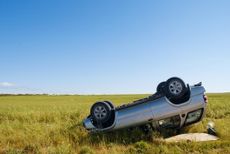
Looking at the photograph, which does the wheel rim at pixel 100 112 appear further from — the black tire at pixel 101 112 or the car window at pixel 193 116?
the car window at pixel 193 116

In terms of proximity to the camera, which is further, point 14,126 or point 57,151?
point 14,126

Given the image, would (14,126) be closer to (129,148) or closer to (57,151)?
(57,151)

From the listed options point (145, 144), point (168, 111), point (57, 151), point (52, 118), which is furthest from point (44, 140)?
point (52, 118)

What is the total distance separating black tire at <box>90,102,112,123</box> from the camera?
7.95 metres

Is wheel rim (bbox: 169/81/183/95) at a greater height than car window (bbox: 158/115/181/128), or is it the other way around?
wheel rim (bbox: 169/81/183/95)

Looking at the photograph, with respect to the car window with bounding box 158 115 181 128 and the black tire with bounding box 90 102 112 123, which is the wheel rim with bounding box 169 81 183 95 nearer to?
the car window with bounding box 158 115 181 128

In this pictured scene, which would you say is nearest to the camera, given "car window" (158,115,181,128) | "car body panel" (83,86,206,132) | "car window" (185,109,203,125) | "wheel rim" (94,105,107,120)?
"car body panel" (83,86,206,132)

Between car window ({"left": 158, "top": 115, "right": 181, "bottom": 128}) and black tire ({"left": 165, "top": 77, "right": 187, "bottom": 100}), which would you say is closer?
black tire ({"left": 165, "top": 77, "right": 187, "bottom": 100})

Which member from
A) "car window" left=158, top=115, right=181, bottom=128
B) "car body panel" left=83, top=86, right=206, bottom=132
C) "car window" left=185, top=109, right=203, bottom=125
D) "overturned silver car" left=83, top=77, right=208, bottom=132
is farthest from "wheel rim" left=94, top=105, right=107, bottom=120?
"car window" left=185, top=109, right=203, bottom=125

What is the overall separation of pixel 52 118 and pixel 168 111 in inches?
266

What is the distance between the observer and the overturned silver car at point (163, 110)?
299 inches

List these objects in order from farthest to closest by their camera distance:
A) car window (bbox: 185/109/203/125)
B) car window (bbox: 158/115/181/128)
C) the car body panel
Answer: car window (bbox: 185/109/203/125), car window (bbox: 158/115/181/128), the car body panel

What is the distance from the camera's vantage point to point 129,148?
688 centimetres

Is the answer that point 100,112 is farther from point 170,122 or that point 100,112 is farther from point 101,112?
point 170,122
